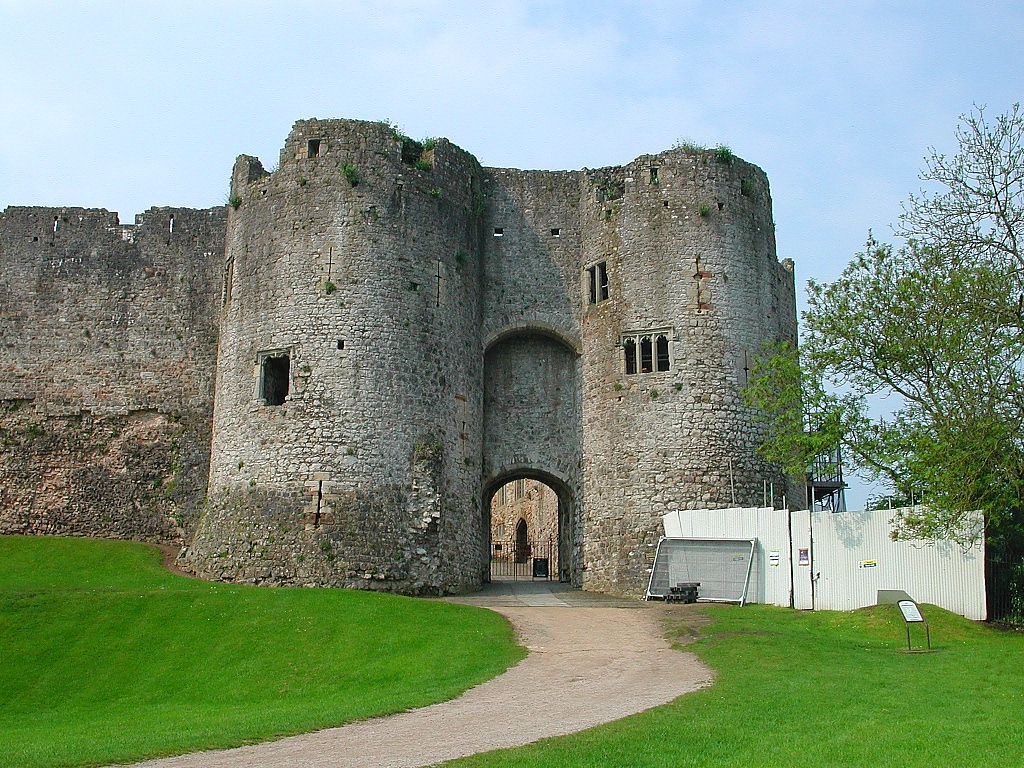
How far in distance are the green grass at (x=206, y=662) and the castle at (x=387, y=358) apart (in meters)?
4.83

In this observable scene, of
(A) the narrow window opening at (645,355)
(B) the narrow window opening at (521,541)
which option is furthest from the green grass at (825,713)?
(B) the narrow window opening at (521,541)

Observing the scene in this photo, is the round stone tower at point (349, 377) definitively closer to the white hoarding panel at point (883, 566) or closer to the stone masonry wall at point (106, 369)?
the stone masonry wall at point (106, 369)

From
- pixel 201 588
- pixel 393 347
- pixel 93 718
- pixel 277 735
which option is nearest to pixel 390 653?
pixel 93 718

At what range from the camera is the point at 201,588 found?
24844 mm

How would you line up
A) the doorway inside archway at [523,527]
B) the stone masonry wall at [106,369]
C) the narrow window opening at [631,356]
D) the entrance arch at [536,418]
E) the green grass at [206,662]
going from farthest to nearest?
the doorway inside archway at [523,527] → the stone masonry wall at [106,369] → the entrance arch at [536,418] → the narrow window opening at [631,356] → the green grass at [206,662]

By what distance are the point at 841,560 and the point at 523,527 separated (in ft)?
111

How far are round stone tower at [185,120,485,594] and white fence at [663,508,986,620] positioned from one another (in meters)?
7.64

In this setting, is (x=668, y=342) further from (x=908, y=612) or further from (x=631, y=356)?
(x=908, y=612)

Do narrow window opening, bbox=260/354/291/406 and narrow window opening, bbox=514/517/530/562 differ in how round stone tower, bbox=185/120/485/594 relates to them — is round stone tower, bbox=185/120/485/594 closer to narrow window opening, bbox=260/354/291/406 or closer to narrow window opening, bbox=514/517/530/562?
narrow window opening, bbox=260/354/291/406

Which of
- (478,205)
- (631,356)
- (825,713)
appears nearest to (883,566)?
(631,356)

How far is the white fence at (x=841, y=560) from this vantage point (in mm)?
22172

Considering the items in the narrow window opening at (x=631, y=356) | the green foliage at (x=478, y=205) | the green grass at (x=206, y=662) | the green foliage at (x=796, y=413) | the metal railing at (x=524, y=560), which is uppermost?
the green foliage at (x=478, y=205)

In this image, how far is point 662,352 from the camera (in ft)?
99.4

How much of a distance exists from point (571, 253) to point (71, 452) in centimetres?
1729
